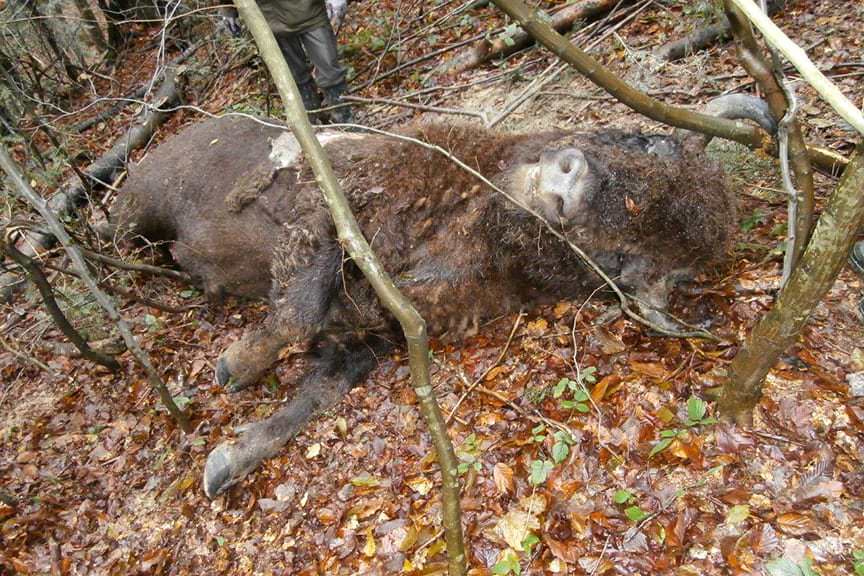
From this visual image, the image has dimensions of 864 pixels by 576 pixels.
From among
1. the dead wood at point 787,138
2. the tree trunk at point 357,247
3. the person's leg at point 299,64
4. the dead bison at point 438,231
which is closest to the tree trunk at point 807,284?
the dead wood at point 787,138

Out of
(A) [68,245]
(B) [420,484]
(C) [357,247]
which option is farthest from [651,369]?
(A) [68,245]

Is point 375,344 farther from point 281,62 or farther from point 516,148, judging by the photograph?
point 281,62

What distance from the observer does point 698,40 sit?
21.2 ft

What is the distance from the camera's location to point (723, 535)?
267cm

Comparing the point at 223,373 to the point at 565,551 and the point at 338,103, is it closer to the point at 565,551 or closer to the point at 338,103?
the point at 565,551

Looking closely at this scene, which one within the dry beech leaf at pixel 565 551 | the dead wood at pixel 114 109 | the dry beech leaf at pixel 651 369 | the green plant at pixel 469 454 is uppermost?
the dead wood at pixel 114 109

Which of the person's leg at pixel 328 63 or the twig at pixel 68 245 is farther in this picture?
the person's leg at pixel 328 63

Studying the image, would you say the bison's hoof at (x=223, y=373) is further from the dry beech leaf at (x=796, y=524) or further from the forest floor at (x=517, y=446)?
the dry beech leaf at (x=796, y=524)

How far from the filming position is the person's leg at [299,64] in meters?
6.85

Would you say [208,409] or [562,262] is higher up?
[562,262]

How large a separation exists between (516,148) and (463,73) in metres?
4.46

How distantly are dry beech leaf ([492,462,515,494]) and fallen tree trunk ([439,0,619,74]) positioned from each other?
567 cm

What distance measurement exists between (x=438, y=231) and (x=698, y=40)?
4584 millimetres

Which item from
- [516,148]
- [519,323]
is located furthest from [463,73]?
[519,323]
